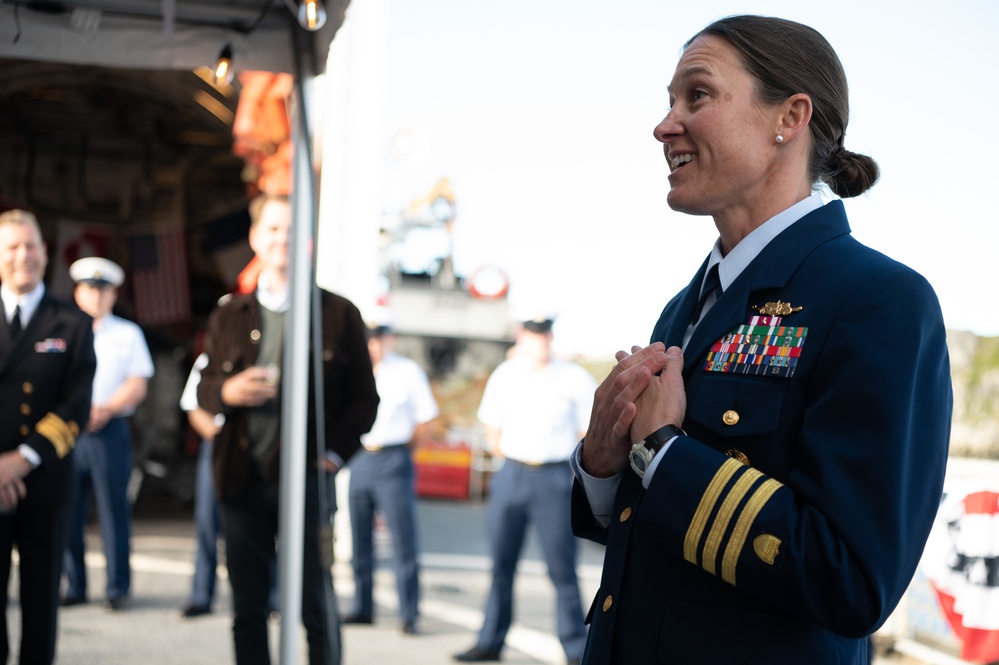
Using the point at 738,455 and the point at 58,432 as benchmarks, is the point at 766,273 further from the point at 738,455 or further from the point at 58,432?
the point at 58,432

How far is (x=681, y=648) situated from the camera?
1511 millimetres

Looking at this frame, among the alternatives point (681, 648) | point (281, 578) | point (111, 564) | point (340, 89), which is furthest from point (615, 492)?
point (340, 89)

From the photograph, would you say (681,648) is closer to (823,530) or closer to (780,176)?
(823,530)

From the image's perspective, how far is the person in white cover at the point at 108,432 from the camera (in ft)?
23.1

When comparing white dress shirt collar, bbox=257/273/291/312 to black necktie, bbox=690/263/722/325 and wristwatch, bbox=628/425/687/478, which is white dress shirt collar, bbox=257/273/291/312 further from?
wristwatch, bbox=628/425/687/478

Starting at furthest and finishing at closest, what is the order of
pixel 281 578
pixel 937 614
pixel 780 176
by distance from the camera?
pixel 937 614, pixel 281 578, pixel 780 176

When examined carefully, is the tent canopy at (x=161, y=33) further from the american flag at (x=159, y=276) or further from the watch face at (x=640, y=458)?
the american flag at (x=159, y=276)

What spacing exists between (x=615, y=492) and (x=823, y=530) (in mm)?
510

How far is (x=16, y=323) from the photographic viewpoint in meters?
4.31

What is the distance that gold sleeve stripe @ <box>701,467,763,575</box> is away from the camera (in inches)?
56.7

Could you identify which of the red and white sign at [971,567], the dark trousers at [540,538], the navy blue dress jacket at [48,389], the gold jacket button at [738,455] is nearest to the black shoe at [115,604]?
the dark trousers at [540,538]

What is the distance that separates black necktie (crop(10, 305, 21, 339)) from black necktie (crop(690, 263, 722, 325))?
11.2 ft

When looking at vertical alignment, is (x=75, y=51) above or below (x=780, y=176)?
above

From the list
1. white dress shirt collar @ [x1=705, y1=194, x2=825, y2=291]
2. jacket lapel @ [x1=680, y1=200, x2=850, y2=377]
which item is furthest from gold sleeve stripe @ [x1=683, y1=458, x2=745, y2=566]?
white dress shirt collar @ [x1=705, y1=194, x2=825, y2=291]
